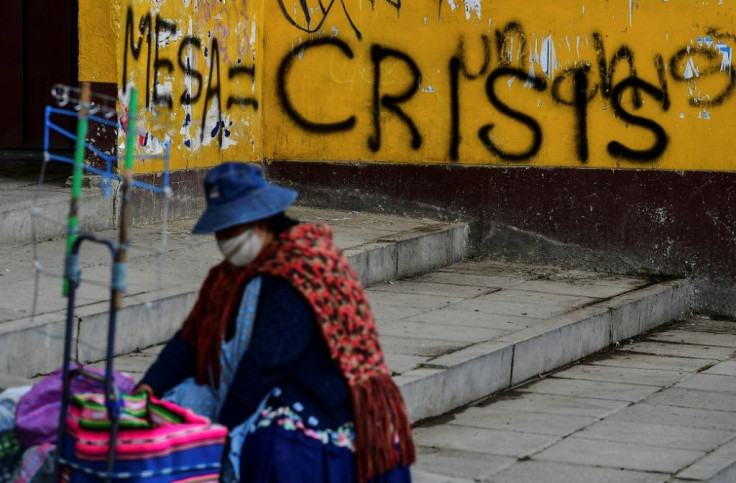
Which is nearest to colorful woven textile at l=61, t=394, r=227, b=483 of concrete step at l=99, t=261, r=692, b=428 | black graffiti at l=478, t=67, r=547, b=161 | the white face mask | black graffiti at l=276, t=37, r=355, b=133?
the white face mask

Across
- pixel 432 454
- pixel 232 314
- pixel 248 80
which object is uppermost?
pixel 248 80

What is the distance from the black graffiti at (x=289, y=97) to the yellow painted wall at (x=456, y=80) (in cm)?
1

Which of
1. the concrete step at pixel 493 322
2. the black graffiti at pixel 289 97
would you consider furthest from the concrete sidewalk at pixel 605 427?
the black graffiti at pixel 289 97

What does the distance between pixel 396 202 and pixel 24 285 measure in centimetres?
376

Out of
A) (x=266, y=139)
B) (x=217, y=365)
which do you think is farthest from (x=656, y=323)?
(x=217, y=365)

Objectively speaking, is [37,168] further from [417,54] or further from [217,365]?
[217,365]

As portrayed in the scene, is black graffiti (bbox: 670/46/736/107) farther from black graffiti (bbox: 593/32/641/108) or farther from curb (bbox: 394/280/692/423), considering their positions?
curb (bbox: 394/280/692/423)

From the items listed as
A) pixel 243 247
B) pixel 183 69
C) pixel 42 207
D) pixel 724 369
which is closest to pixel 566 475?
pixel 243 247

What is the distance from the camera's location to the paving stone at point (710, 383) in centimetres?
754

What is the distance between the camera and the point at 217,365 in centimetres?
410

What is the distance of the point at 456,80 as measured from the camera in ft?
32.7

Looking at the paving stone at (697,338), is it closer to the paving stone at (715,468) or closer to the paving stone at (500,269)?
the paving stone at (500,269)

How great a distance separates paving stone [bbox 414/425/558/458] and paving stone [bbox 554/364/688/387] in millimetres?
1414

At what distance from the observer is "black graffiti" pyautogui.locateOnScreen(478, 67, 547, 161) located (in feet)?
32.0
